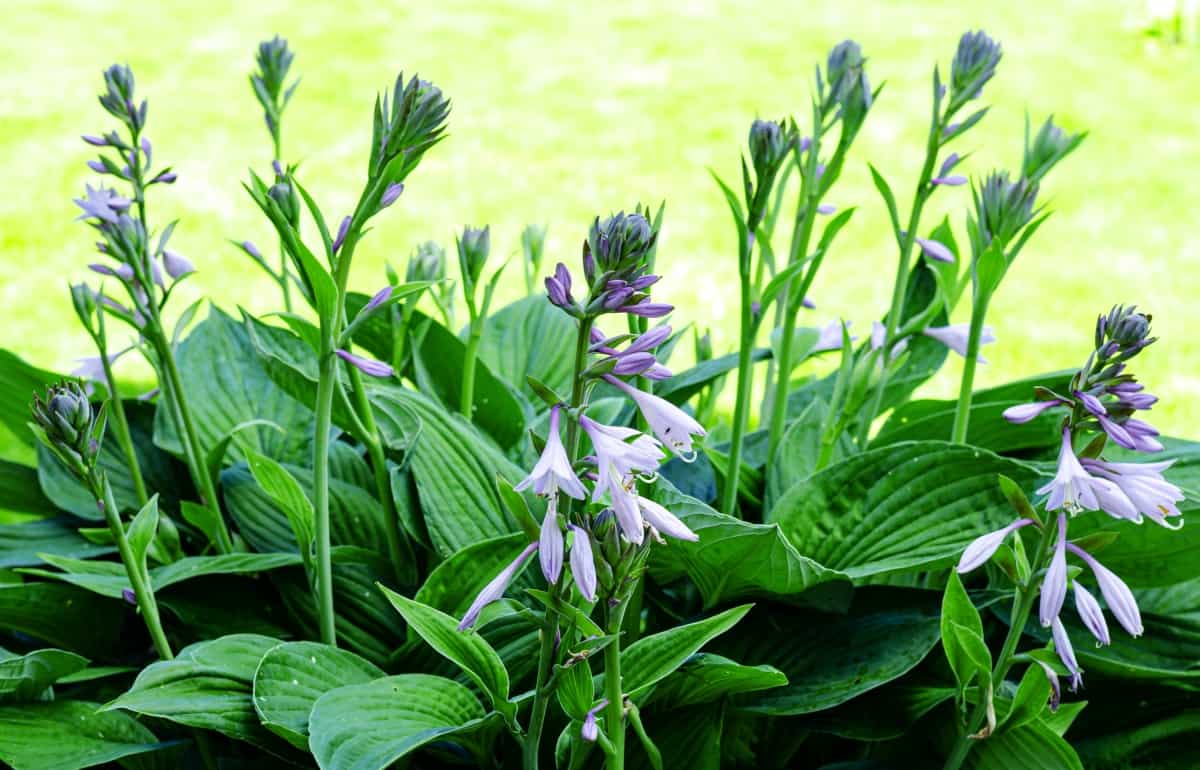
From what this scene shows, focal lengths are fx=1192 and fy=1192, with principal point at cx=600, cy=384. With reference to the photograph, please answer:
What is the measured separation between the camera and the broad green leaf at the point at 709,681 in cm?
147

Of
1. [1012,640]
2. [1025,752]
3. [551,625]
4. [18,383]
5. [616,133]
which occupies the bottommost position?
[1025,752]

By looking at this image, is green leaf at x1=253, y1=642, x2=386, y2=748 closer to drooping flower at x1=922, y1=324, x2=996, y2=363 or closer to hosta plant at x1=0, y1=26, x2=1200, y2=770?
hosta plant at x1=0, y1=26, x2=1200, y2=770

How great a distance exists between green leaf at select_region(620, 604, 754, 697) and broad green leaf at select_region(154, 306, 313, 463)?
0.94 m

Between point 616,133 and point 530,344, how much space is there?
4.53 m

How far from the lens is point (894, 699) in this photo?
1729 millimetres

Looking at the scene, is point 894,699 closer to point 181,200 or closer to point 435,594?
point 435,594

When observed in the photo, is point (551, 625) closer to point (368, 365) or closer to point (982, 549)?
point (368, 365)

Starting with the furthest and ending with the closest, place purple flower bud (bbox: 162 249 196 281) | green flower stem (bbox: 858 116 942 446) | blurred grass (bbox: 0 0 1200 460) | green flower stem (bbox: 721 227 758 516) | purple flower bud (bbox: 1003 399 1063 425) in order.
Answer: blurred grass (bbox: 0 0 1200 460), purple flower bud (bbox: 162 249 196 281), green flower stem (bbox: 858 116 942 446), green flower stem (bbox: 721 227 758 516), purple flower bud (bbox: 1003 399 1063 425)

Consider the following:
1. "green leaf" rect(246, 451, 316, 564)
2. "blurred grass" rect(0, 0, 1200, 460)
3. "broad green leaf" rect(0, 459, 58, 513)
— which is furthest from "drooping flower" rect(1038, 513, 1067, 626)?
"blurred grass" rect(0, 0, 1200, 460)

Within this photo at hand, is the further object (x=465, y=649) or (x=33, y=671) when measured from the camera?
(x=33, y=671)

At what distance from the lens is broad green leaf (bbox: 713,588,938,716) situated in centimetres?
163

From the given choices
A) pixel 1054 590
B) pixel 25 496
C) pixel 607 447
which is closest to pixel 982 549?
pixel 1054 590

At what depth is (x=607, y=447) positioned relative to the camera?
110 cm

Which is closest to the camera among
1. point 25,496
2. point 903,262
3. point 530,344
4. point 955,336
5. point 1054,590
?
point 1054,590
